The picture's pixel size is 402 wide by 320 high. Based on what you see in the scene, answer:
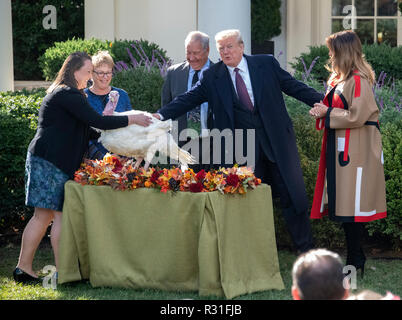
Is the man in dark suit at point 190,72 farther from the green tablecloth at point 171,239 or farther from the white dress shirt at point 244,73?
the green tablecloth at point 171,239

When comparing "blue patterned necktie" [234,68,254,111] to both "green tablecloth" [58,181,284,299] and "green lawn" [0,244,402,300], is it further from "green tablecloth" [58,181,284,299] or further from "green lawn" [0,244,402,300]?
"green lawn" [0,244,402,300]

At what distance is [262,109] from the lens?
5.74 m

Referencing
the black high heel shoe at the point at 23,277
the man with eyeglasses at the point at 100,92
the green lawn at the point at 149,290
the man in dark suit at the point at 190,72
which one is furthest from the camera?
the man in dark suit at the point at 190,72

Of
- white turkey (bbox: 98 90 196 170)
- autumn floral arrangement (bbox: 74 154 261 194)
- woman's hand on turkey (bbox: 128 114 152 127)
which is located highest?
woman's hand on turkey (bbox: 128 114 152 127)

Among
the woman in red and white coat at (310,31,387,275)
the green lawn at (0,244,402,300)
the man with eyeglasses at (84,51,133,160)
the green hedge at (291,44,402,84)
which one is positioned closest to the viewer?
the green lawn at (0,244,402,300)

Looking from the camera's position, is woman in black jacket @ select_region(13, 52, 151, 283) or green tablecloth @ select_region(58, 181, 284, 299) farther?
woman in black jacket @ select_region(13, 52, 151, 283)

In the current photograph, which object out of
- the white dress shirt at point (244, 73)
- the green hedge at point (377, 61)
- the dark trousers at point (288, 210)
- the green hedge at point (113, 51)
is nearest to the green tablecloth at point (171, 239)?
the dark trousers at point (288, 210)

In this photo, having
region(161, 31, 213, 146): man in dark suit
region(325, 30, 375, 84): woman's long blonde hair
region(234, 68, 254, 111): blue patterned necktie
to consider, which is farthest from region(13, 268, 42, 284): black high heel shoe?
region(325, 30, 375, 84): woman's long blonde hair

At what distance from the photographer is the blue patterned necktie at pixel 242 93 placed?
5793 mm

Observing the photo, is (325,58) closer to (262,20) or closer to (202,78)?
(262,20)

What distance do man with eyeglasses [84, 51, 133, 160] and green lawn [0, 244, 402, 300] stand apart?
113 cm

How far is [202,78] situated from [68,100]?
3.70 ft

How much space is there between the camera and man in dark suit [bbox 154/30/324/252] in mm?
5762
